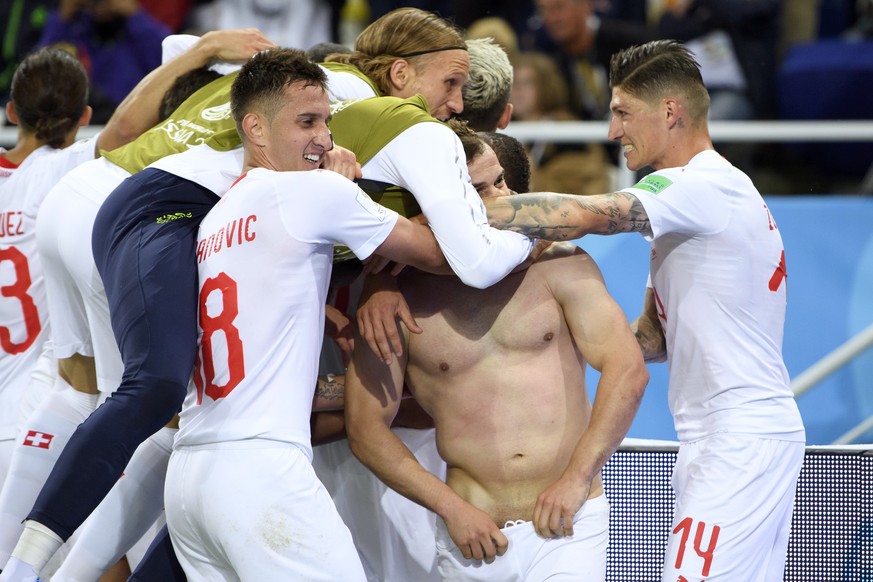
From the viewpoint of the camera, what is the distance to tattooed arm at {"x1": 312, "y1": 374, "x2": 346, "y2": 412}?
4395 millimetres

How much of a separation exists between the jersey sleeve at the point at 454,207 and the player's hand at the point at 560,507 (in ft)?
2.26

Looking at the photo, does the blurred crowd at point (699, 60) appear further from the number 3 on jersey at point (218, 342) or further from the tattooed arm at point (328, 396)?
the number 3 on jersey at point (218, 342)

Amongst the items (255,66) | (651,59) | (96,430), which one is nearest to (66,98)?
(255,66)

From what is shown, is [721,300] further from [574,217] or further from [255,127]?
[255,127]

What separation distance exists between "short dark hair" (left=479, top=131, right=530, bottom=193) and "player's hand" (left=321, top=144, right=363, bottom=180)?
1.99 ft

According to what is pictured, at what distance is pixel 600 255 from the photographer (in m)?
6.62

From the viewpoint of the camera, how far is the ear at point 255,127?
3916mm

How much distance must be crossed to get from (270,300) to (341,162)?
57cm

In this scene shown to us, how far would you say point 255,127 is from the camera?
392 centimetres

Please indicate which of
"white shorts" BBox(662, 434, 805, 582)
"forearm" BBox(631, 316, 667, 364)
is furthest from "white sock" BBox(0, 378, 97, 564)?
"white shorts" BBox(662, 434, 805, 582)

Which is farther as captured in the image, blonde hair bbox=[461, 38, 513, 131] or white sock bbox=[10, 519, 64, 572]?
blonde hair bbox=[461, 38, 513, 131]

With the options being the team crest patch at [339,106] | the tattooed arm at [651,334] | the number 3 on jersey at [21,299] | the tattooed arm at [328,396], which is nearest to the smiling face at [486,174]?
the team crest patch at [339,106]

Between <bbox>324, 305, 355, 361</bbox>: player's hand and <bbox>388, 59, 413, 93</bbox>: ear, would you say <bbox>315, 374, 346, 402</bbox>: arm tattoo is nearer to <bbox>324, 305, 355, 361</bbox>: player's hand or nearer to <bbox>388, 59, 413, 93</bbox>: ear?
<bbox>324, 305, 355, 361</bbox>: player's hand

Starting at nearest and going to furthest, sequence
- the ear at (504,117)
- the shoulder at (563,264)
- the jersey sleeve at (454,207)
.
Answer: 1. the jersey sleeve at (454,207)
2. the shoulder at (563,264)
3. the ear at (504,117)
